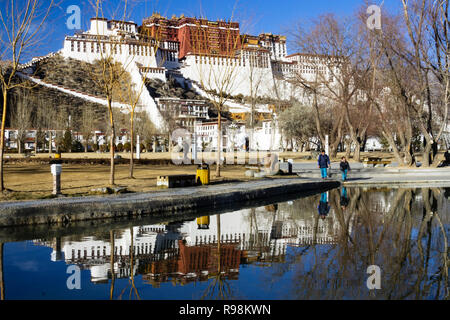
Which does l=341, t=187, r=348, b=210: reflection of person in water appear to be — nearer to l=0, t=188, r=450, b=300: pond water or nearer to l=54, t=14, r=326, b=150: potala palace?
l=0, t=188, r=450, b=300: pond water

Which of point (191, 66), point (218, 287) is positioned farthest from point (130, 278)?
point (191, 66)

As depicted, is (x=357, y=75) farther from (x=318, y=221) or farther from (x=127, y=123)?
(x=127, y=123)

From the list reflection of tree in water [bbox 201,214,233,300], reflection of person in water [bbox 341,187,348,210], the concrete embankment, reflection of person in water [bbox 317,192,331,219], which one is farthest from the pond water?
reflection of person in water [bbox 341,187,348,210]

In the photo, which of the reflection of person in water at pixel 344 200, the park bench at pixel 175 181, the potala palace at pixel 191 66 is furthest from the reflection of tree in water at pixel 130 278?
the potala palace at pixel 191 66

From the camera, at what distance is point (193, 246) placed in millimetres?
9016

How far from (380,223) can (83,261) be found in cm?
658

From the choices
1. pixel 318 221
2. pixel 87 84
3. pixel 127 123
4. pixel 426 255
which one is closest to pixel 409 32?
pixel 318 221

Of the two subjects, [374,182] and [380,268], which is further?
[374,182]

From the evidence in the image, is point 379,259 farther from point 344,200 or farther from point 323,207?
point 344,200

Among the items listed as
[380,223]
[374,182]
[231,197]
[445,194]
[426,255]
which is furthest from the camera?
[374,182]

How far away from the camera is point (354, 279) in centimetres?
636

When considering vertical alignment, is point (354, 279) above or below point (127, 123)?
below

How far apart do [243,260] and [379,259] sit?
2026 mm
